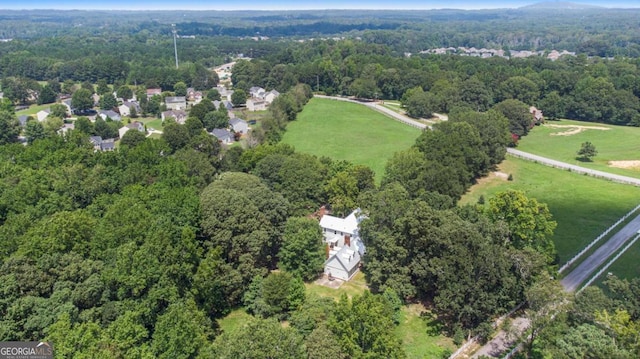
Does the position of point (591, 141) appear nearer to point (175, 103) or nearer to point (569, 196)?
point (569, 196)

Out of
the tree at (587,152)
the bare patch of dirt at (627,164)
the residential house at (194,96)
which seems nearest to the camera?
the bare patch of dirt at (627,164)

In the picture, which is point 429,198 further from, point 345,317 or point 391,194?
point 345,317

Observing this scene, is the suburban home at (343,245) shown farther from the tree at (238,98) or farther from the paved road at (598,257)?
the tree at (238,98)

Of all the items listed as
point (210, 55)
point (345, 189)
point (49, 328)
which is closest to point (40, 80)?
point (210, 55)

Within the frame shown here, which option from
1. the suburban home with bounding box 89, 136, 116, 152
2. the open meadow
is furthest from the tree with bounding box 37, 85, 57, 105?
the open meadow

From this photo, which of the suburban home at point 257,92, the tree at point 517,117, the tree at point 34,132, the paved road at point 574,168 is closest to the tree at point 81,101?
the tree at point 34,132

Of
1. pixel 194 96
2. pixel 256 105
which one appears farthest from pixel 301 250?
pixel 194 96
